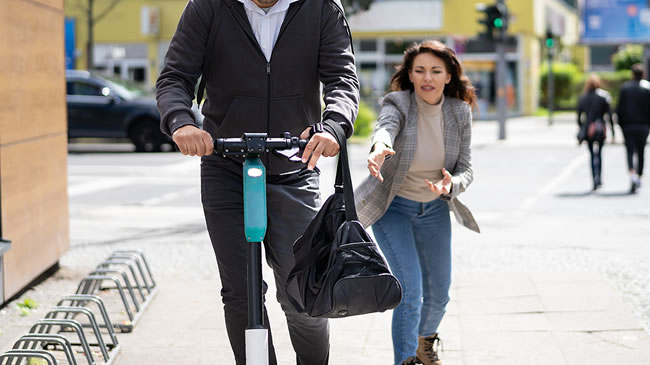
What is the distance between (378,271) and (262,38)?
1.02m

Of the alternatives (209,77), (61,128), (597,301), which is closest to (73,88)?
(61,128)

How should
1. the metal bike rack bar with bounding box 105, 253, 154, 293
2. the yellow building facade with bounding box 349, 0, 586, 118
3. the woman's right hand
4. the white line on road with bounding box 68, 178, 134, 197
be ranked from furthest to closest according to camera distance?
1. the yellow building facade with bounding box 349, 0, 586, 118
2. the white line on road with bounding box 68, 178, 134, 197
3. the metal bike rack bar with bounding box 105, 253, 154, 293
4. the woman's right hand

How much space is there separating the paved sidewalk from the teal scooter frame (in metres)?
2.10

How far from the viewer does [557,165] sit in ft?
60.7

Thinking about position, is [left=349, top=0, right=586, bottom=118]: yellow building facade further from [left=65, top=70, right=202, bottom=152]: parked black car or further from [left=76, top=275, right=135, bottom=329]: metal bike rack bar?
[left=76, top=275, right=135, bottom=329]: metal bike rack bar

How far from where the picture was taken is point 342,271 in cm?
316

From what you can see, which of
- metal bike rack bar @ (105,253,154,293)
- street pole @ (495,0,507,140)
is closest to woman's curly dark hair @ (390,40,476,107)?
metal bike rack bar @ (105,253,154,293)

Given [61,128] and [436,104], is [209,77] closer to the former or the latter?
[436,104]

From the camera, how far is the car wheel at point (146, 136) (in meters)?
21.5

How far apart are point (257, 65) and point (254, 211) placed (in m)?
0.83

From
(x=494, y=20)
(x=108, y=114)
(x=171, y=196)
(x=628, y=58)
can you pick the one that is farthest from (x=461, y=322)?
(x=628, y=58)

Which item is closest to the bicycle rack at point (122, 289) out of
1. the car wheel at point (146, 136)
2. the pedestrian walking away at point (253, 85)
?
the pedestrian walking away at point (253, 85)

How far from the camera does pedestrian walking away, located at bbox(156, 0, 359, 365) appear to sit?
3.68 metres

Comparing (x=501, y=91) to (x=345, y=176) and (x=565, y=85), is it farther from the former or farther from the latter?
(x=345, y=176)
